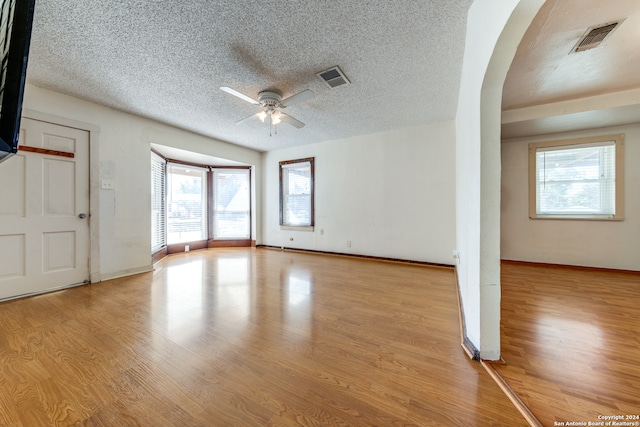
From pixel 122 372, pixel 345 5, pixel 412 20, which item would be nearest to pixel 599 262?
pixel 412 20

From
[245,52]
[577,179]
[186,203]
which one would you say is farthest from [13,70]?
[577,179]

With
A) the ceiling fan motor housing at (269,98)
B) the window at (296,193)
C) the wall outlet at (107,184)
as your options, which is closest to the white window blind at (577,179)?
the window at (296,193)

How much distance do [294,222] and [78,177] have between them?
354 centimetres

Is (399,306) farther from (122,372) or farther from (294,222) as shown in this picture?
(294,222)

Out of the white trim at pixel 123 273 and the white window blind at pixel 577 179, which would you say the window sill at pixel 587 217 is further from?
the white trim at pixel 123 273

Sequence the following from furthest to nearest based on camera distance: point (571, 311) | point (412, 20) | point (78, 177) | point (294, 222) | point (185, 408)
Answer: point (294, 222)
point (78, 177)
point (571, 311)
point (412, 20)
point (185, 408)

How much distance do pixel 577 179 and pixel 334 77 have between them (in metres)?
4.29

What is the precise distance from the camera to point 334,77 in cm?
241

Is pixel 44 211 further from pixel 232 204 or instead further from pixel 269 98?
pixel 232 204

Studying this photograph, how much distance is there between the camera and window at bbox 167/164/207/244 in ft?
16.2

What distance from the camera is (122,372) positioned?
1.34 meters

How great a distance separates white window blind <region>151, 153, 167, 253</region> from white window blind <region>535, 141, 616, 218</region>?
6880 mm

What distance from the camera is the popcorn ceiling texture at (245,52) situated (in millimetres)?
1631

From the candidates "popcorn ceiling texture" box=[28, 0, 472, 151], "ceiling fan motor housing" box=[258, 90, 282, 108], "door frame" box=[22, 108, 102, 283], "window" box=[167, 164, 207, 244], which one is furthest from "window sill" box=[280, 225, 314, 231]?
"door frame" box=[22, 108, 102, 283]
